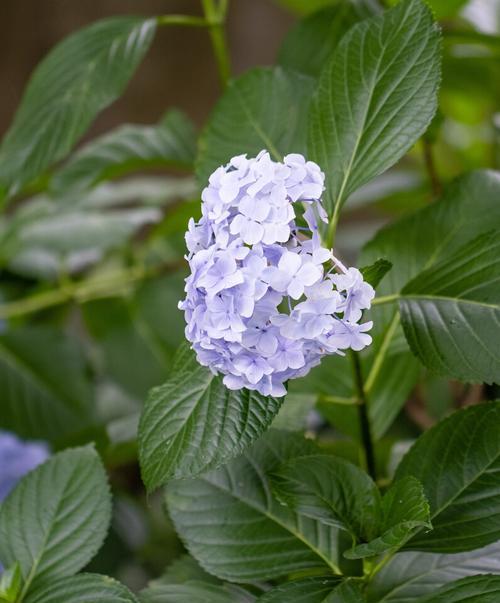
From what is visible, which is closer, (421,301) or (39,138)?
(421,301)

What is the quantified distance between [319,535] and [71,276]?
0.79 m

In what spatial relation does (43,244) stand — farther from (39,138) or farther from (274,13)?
(274,13)

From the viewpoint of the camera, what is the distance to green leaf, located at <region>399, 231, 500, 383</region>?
55 centimetres

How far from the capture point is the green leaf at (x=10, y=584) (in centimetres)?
58

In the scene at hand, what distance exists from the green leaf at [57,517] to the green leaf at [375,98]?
26 cm

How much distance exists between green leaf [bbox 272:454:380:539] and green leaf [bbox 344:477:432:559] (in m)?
0.01

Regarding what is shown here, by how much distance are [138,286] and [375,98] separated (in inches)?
24.9

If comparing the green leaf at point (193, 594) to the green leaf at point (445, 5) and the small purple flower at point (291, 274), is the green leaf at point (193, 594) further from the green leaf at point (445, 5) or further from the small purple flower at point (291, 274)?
the green leaf at point (445, 5)

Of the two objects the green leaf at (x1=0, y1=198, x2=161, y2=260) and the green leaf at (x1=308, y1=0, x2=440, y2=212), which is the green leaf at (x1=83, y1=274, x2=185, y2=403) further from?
the green leaf at (x1=308, y1=0, x2=440, y2=212)

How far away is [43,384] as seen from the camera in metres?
1.09

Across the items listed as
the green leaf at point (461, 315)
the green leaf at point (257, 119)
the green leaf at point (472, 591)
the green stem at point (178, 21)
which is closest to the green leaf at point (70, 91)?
the green stem at point (178, 21)

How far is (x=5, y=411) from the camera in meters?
1.06

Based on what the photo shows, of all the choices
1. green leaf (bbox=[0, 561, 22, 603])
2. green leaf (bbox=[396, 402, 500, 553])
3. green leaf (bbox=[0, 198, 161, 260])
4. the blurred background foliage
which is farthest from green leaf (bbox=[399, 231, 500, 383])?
green leaf (bbox=[0, 198, 161, 260])

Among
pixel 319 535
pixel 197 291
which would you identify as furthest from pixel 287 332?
pixel 319 535
